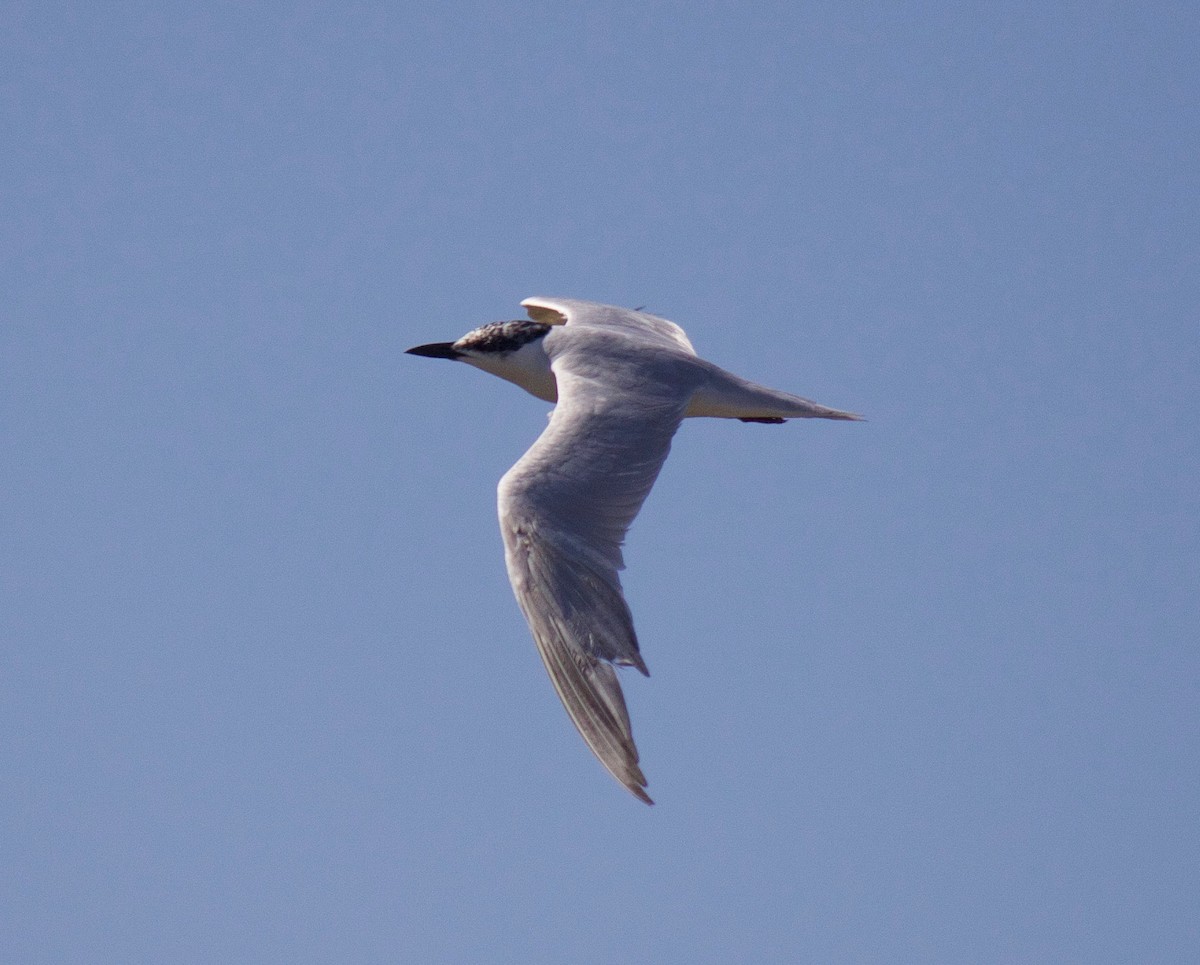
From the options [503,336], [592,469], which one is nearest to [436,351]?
[503,336]

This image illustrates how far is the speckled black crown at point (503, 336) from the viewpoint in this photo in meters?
15.2

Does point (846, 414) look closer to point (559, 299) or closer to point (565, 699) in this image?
point (559, 299)

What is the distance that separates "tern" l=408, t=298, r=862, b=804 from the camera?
10.7 metres

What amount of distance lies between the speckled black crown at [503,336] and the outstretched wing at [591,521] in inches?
57.2

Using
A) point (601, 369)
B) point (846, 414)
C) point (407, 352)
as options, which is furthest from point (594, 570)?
point (407, 352)

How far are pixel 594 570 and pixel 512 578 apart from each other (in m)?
0.48

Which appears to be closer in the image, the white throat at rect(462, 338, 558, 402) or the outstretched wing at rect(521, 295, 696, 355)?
the white throat at rect(462, 338, 558, 402)

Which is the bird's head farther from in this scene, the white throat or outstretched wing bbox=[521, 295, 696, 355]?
outstretched wing bbox=[521, 295, 696, 355]

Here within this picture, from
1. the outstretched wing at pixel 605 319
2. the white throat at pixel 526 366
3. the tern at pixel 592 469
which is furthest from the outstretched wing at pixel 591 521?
the outstretched wing at pixel 605 319

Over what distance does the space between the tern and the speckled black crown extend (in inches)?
0.5

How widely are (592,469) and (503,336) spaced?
3.65 meters

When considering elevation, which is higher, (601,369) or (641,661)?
(601,369)

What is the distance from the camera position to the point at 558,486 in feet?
38.7

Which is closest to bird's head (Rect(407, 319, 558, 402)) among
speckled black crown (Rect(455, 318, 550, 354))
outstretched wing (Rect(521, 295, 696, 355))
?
speckled black crown (Rect(455, 318, 550, 354))
